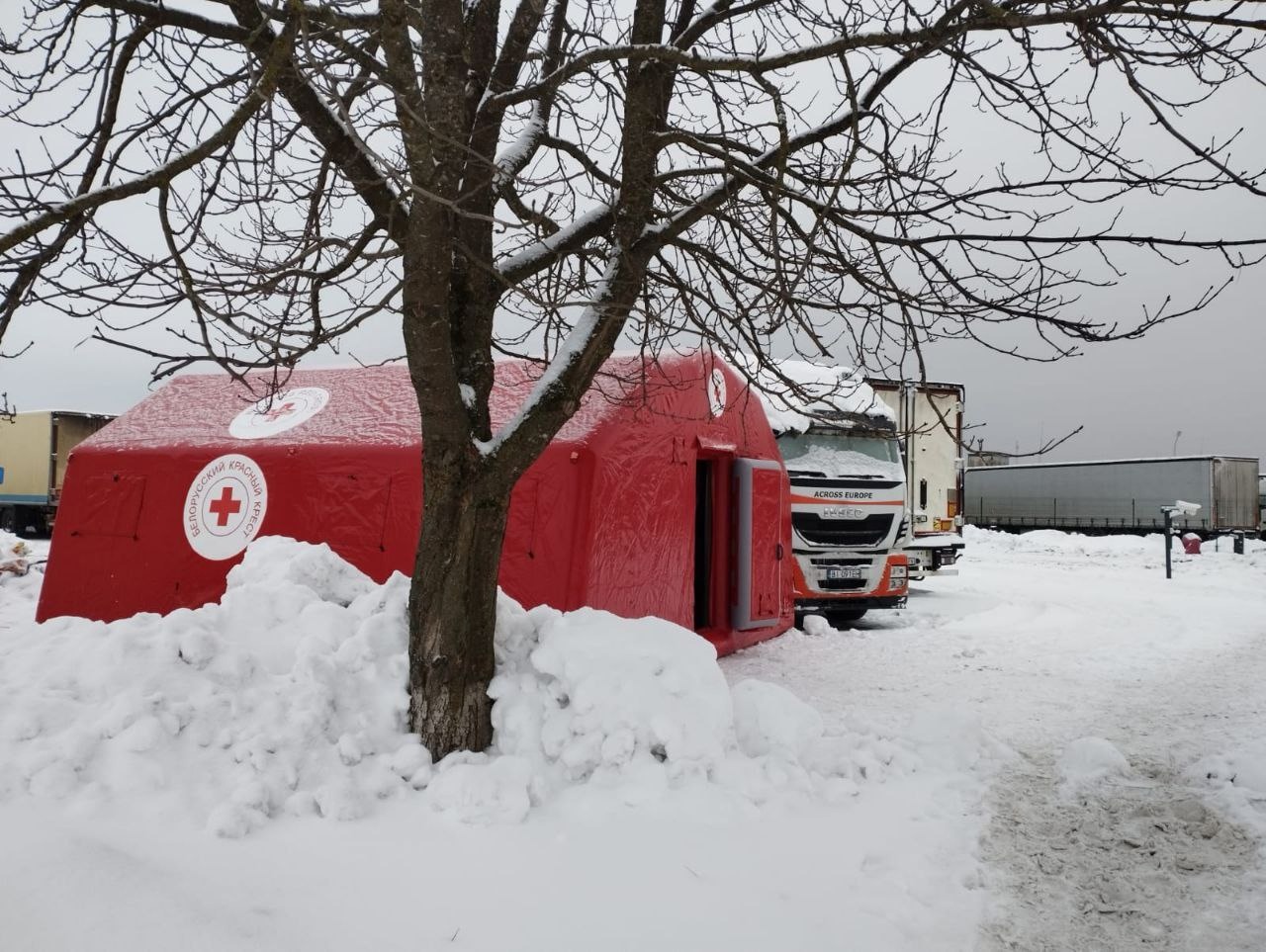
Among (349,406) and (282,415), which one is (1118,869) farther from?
(282,415)

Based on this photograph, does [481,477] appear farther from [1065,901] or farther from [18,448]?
[18,448]

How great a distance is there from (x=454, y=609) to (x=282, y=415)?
177 inches

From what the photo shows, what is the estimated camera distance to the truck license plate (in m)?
10.8

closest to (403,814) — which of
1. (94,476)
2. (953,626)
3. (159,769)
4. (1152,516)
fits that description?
(159,769)

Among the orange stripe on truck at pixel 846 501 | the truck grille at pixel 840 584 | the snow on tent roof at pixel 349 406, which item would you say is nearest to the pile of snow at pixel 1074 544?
the orange stripe on truck at pixel 846 501

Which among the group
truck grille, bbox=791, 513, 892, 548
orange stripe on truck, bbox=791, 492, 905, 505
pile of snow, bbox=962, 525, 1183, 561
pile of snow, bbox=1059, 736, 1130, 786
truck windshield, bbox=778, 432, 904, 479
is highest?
truck windshield, bbox=778, 432, 904, 479

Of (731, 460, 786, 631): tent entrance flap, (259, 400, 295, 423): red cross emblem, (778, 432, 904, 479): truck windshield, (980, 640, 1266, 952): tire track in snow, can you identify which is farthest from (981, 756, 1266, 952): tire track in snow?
(259, 400, 295, 423): red cross emblem

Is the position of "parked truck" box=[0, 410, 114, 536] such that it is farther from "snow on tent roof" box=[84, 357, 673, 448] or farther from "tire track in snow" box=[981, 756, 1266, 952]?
"tire track in snow" box=[981, 756, 1266, 952]

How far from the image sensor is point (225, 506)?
7.39 metres

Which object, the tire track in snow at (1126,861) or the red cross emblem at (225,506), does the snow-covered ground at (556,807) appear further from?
the red cross emblem at (225,506)

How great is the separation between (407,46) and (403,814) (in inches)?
129

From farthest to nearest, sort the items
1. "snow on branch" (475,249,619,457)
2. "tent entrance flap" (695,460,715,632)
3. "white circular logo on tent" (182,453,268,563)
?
"tent entrance flap" (695,460,715,632) → "white circular logo on tent" (182,453,268,563) → "snow on branch" (475,249,619,457)

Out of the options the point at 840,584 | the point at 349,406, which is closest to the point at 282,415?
the point at 349,406

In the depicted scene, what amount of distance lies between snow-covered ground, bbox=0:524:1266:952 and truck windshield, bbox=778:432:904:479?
A: 526 centimetres
